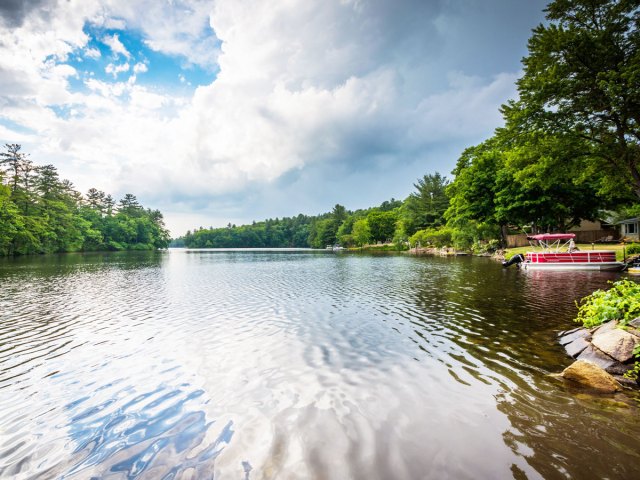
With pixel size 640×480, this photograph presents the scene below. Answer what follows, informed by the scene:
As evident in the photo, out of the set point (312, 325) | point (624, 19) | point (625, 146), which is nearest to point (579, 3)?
point (624, 19)

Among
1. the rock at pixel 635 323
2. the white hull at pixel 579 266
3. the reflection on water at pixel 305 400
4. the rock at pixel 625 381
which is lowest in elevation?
the reflection on water at pixel 305 400

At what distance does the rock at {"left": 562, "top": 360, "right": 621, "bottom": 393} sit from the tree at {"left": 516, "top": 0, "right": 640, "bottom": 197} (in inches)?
708

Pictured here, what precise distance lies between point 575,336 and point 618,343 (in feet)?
6.56

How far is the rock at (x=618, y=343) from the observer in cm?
687

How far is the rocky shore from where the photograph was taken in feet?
21.2

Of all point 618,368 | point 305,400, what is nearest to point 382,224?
point 618,368

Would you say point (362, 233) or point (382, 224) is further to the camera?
point (362, 233)

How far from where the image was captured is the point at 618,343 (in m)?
7.07

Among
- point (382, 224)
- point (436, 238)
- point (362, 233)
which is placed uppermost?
point (382, 224)

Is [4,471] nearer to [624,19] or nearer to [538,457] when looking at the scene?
[538,457]

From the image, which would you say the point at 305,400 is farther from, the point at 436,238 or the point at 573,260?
the point at 436,238

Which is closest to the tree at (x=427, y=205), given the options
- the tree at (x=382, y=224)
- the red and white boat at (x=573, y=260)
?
the tree at (x=382, y=224)

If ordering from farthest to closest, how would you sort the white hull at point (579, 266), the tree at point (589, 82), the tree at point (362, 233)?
the tree at point (362, 233) → the white hull at point (579, 266) → the tree at point (589, 82)

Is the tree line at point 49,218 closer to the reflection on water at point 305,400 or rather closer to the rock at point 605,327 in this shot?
the reflection on water at point 305,400
